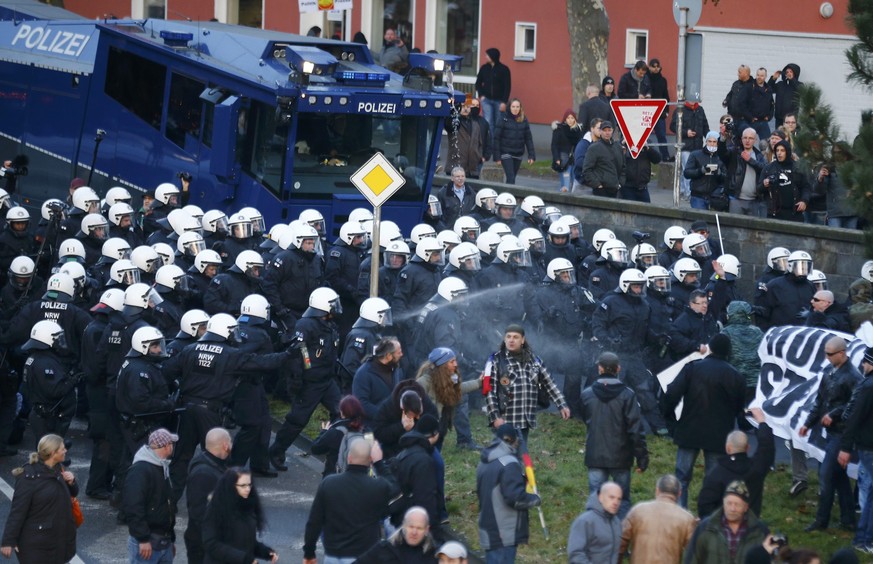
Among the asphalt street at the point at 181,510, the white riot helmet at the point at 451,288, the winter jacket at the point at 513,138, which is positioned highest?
the winter jacket at the point at 513,138

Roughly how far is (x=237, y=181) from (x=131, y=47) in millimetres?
3207

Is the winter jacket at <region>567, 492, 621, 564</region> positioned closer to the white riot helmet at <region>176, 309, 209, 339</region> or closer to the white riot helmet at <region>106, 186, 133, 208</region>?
the white riot helmet at <region>176, 309, 209, 339</region>

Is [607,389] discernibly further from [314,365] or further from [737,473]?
[314,365]

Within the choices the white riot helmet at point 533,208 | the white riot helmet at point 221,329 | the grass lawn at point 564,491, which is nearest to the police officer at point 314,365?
the white riot helmet at point 221,329

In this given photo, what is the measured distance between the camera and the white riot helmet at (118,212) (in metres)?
19.0

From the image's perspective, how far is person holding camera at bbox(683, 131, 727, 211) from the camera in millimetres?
20719

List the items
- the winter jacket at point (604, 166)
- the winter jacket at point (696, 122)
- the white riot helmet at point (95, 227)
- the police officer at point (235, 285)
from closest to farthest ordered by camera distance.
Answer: the police officer at point (235, 285) < the white riot helmet at point (95, 227) < the winter jacket at point (604, 166) < the winter jacket at point (696, 122)

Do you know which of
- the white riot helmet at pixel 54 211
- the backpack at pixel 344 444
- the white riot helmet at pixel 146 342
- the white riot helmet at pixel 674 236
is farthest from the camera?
the white riot helmet at pixel 54 211

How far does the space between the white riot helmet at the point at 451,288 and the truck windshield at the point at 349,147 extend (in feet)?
13.9

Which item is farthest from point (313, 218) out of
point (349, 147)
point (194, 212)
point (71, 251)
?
point (71, 251)

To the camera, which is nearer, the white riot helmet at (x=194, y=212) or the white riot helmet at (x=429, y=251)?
the white riot helmet at (x=429, y=251)

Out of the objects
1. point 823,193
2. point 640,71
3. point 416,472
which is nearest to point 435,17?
point 640,71

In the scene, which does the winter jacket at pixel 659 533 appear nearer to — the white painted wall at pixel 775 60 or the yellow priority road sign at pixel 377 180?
the yellow priority road sign at pixel 377 180

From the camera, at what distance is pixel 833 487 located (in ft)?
42.4
